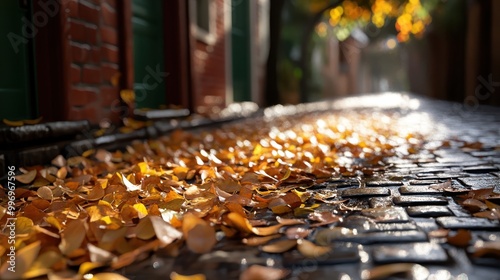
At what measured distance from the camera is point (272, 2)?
11883 millimetres

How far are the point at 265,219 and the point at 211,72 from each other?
273 inches

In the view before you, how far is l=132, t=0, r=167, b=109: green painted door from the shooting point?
20.1ft

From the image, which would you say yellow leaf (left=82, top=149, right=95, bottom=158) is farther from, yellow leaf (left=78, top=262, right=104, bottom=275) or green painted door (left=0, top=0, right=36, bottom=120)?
yellow leaf (left=78, top=262, right=104, bottom=275)

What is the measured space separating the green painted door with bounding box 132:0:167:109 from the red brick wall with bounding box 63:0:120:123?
53.3 inches

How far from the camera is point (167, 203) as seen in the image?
2.19 metres

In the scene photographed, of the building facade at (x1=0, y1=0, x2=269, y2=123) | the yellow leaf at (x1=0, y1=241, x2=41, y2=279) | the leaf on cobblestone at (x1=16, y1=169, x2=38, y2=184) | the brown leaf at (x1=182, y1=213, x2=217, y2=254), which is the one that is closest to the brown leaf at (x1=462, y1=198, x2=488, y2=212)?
the brown leaf at (x1=182, y1=213, x2=217, y2=254)

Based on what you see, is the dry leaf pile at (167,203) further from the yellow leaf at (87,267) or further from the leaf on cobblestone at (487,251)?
the leaf on cobblestone at (487,251)

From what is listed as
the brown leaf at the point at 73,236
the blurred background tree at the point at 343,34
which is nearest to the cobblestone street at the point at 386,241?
the brown leaf at the point at 73,236

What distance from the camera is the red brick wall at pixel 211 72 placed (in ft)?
25.8

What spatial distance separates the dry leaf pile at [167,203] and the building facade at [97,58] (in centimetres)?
51

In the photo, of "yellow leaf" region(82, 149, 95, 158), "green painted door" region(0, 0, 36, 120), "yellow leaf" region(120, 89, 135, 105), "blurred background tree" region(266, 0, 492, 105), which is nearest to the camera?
"green painted door" region(0, 0, 36, 120)

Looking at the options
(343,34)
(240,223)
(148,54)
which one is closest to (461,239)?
(240,223)

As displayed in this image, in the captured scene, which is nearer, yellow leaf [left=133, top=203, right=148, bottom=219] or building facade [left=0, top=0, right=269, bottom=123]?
yellow leaf [left=133, top=203, right=148, bottom=219]

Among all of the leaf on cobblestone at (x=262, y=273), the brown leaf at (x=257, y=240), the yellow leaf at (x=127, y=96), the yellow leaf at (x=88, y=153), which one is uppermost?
the yellow leaf at (x=127, y=96)
